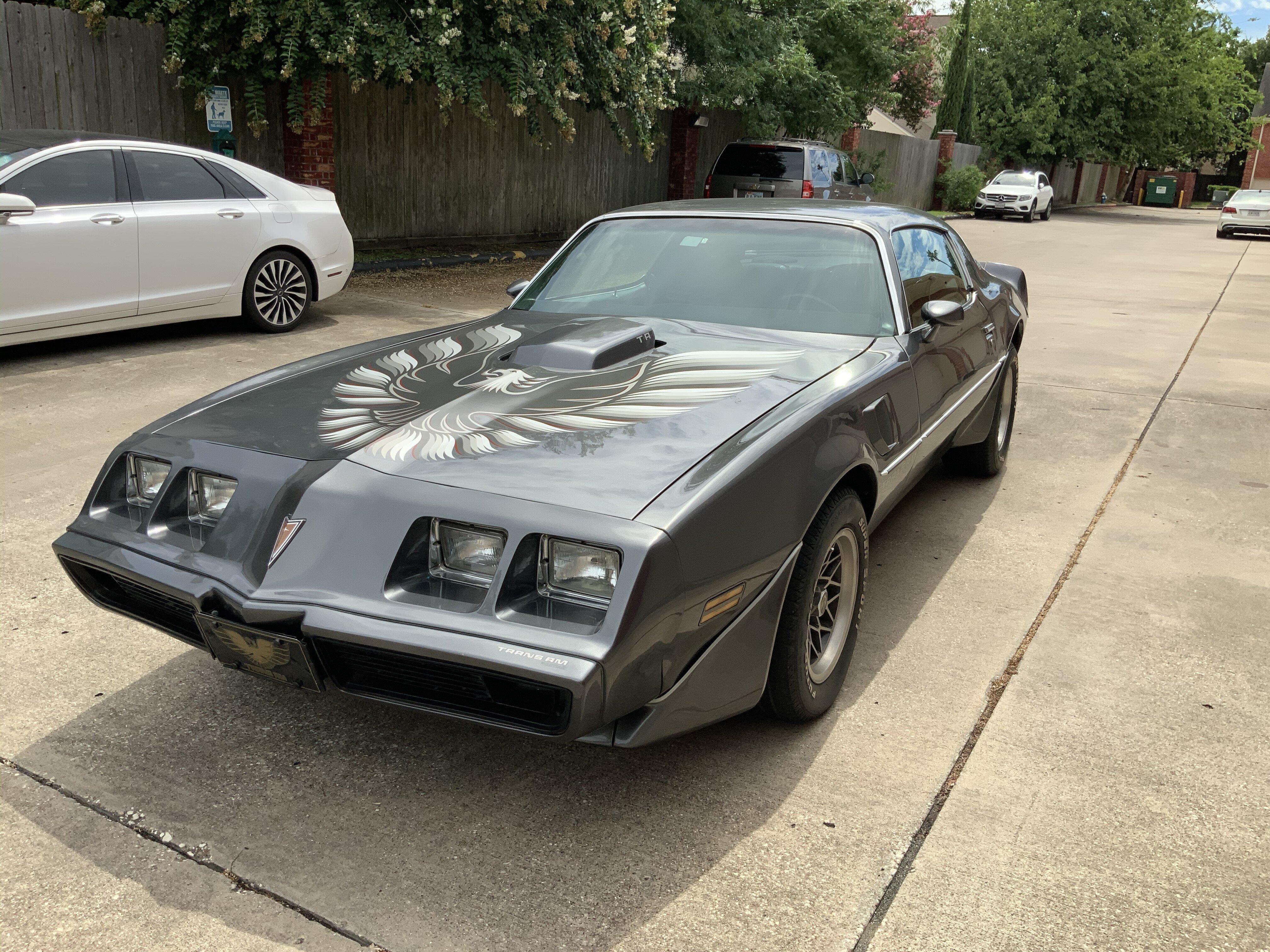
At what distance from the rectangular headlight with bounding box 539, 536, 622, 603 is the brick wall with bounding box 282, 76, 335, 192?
10.4 meters

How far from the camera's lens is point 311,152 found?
38.3ft

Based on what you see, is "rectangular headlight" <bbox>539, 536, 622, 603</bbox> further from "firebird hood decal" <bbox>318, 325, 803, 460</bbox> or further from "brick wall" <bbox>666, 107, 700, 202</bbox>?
"brick wall" <bbox>666, 107, 700, 202</bbox>

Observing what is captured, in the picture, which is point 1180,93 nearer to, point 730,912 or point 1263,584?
point 1263,584

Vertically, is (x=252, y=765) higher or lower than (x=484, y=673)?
lower

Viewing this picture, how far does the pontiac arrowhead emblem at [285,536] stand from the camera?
2514mm

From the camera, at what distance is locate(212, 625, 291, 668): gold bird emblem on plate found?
2.46 metres

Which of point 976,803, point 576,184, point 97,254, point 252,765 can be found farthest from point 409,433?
point 576,184

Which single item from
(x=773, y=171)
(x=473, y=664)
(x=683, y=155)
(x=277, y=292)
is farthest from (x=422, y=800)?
(x=683, y=155)

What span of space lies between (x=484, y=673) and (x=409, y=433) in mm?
768

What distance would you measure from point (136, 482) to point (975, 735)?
2445 mm

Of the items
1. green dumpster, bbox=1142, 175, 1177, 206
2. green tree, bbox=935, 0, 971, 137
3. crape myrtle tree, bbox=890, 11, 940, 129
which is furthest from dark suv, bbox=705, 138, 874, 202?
green dumpster, bbox=1142, 175, 1177, 206

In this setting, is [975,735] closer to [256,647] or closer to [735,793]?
[735,793]

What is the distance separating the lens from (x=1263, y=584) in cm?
431

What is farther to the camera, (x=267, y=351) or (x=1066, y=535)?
(x=267, y=351)
